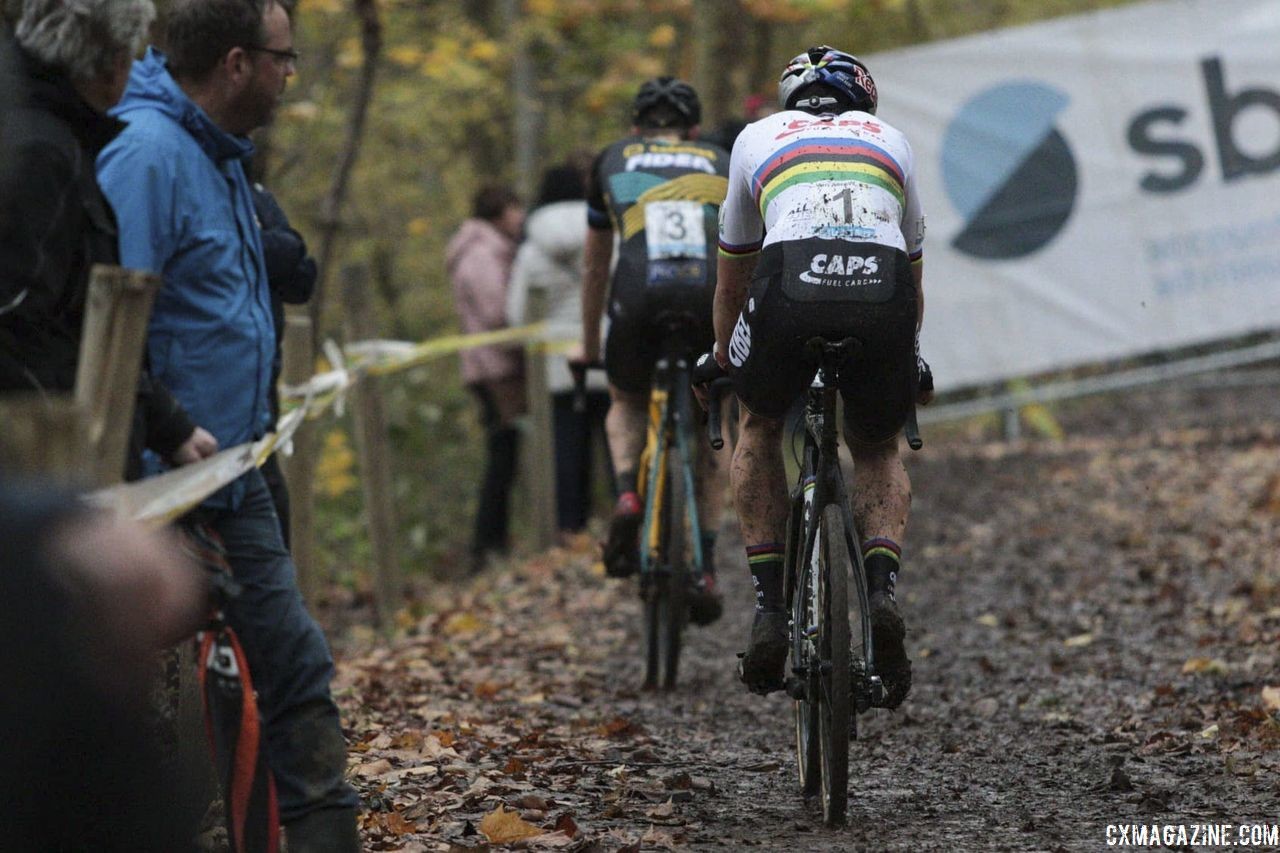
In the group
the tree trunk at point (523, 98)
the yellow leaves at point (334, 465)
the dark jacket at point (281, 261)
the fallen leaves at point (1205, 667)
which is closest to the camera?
the dark jacket at point (281, 261)

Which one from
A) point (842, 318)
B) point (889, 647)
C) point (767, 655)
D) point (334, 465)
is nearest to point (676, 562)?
point (767, 655)

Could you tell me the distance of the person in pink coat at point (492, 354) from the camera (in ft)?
41.1

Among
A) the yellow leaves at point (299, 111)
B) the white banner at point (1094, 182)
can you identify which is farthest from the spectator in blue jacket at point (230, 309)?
the white banner at point (1094, 182)

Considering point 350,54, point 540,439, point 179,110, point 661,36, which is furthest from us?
point 661,36

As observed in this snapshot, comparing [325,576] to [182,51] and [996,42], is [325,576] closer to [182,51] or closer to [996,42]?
[996,42]

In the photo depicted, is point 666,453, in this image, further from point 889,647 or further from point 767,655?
point 889,647

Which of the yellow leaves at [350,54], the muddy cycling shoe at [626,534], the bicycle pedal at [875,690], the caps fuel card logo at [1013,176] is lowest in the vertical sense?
the bicycle pedal at [875,690]

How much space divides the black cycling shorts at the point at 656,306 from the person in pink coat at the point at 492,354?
488cm

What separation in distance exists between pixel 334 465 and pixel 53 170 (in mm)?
10420

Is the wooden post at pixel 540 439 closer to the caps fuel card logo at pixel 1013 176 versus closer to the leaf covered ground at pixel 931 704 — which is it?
the leaf covered ground at pixel 931 704

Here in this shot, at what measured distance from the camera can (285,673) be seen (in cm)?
417

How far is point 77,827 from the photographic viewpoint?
8.13 ft

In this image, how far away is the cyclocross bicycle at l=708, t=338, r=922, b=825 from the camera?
191 inches

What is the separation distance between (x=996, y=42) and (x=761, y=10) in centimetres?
237
